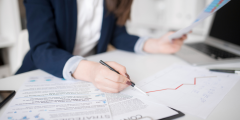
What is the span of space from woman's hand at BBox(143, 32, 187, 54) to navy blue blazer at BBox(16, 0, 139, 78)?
8 cm

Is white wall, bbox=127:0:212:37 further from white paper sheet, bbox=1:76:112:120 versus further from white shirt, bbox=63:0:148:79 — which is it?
white paper sheet, bbox=1:76:112:120

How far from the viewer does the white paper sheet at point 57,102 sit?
0.30 meters

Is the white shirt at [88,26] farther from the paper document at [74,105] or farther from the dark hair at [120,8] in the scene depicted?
the paper document at [74,105]

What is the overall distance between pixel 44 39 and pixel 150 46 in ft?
1.47

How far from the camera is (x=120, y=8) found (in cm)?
77

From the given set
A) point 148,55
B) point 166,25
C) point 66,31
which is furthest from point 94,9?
point 166,25

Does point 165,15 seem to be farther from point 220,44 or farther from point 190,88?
point 190,88

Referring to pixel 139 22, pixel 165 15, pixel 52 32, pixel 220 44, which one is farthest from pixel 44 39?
pixel 139 22

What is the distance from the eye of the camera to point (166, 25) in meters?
1.85

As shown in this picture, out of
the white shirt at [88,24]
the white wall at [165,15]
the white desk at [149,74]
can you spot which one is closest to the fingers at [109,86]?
the white desk at [149,74]

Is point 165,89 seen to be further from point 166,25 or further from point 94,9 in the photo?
point 166,25

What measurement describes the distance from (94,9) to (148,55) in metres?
0.35

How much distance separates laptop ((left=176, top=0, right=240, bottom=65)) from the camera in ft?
2.12

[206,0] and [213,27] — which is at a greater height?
[206,0]
